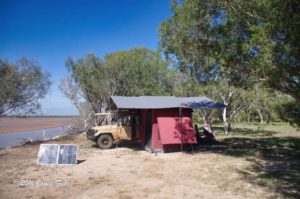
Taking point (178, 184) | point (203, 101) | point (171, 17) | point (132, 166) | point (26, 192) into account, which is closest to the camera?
point (26, 192)

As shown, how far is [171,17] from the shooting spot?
43.0ft

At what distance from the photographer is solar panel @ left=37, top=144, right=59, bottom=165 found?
38.9 ft

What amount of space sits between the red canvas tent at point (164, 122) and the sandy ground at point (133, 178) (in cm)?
105

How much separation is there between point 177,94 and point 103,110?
353 inches

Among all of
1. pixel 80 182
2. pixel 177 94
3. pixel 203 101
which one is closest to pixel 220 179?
pixel 80 182

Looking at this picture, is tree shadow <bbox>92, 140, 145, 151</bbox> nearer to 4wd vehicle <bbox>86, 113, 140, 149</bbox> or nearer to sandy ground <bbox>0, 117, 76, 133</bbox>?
4wd vehicle <bbox>86, 113, 140, 149</bbox>

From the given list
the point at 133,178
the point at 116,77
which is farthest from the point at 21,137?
the point at 133,178

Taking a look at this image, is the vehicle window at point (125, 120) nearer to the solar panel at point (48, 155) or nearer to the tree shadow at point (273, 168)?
the tree shadow at point (273, 168)

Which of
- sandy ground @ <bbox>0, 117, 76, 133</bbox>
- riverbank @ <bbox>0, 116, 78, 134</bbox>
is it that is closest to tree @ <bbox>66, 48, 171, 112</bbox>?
riverbank @ <bbox>0, 116, 78, 134</bbox>

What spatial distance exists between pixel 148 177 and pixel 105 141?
7446 millimetres

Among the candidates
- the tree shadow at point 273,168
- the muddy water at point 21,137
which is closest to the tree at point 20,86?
the muddy water at point 21,137

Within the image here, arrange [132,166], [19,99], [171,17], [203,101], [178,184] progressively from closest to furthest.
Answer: [178,184], [132,166], [171,17], [203,101], [19,99]

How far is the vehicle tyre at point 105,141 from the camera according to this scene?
54.0 ft

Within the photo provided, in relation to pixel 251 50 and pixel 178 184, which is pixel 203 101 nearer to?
pixel 251 50
